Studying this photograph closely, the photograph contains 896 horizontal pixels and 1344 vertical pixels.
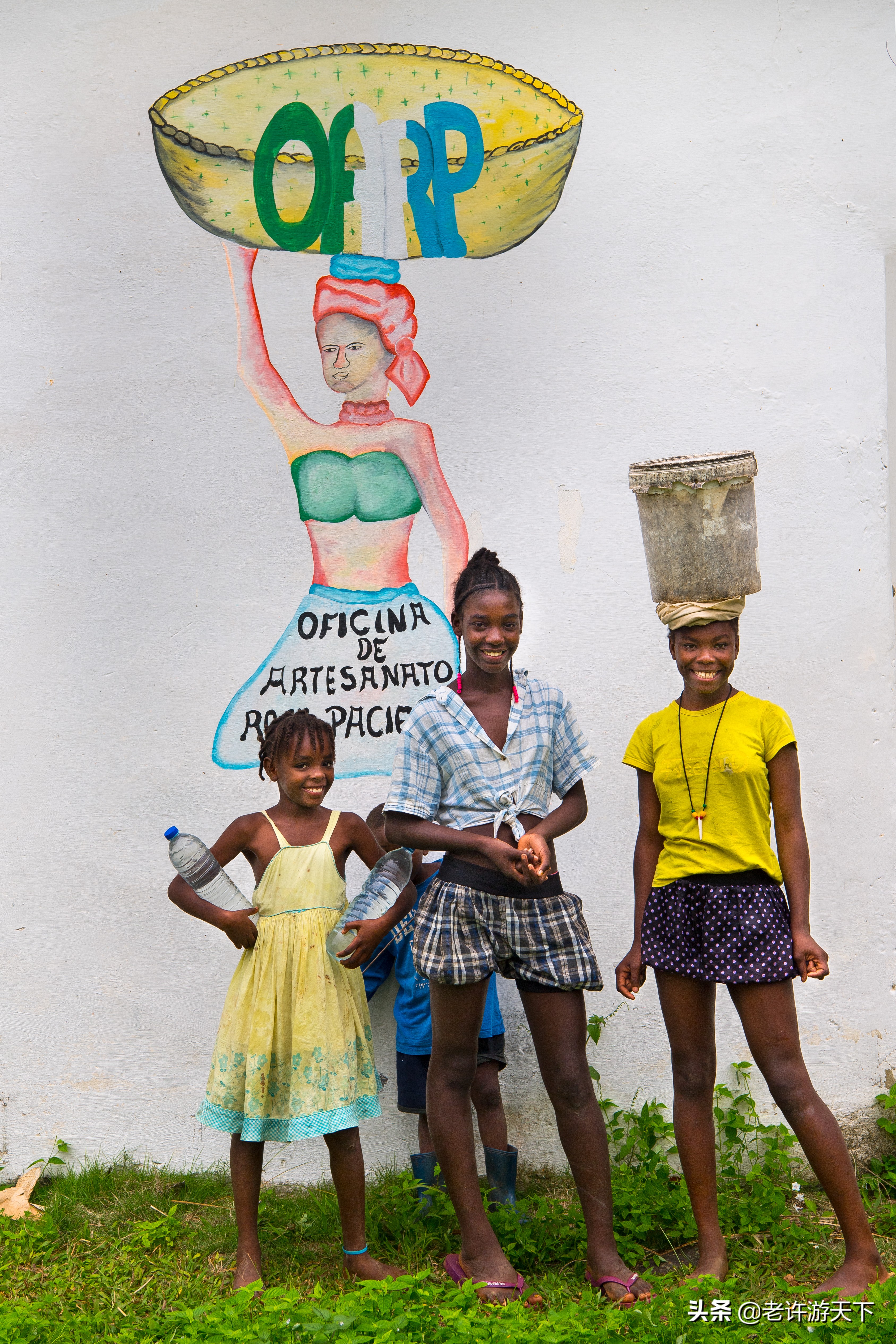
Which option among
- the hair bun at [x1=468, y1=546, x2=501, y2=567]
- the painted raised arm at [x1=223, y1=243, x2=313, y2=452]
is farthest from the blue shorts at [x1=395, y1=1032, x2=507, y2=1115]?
the painted raised arm at [x1=223, y1=243, x2=313, y2=452]

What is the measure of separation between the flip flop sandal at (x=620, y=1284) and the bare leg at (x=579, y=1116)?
0.01 metres

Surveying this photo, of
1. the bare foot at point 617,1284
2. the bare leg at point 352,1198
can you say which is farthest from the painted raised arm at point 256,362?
the bare foot at point 617,1284

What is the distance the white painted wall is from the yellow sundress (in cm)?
70

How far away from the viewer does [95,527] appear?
153 inches

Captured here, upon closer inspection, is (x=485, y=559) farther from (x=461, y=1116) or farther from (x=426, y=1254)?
(x=426, y=1254)

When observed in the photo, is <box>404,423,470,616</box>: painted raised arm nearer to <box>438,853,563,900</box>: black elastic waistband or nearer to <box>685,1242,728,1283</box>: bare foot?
<box>438,853,563,900</box>: black elastic waistband

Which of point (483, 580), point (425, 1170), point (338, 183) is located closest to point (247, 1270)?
point (425, 1170)

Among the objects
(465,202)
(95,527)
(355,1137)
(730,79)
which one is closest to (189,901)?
(355,1137)

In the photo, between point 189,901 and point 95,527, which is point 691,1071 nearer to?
point 189,901

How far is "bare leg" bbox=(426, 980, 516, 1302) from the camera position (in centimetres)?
291

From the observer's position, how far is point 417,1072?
3.54 m

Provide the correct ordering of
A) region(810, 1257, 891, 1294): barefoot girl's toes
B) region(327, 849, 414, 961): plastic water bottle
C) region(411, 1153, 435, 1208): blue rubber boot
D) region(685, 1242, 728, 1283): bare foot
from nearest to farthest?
region(810, 1257, 891, 1294): barefoot girl's toes → region(685, 1242, 728, 1283): bare foot → region(327, 849, 414, 961): plastic water bottle → region(411, 1153, 435, 1208): blue rubber boot

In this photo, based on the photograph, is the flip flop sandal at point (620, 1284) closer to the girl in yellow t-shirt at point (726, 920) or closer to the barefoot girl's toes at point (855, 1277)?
the girl in yellow t-shirt at point (726, 920)

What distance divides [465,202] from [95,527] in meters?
1.74
